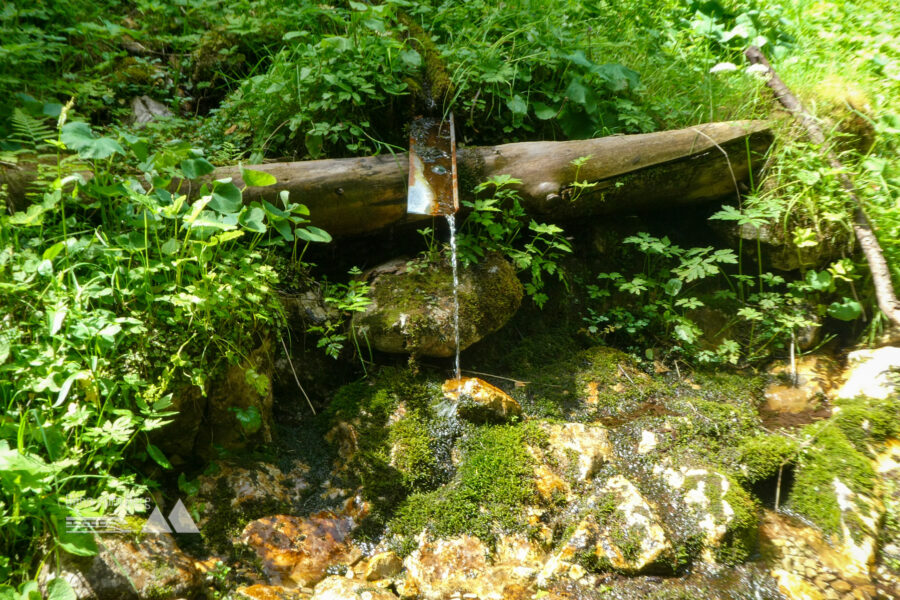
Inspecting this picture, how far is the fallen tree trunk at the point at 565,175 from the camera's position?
2.77 m

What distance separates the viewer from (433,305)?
275 cm

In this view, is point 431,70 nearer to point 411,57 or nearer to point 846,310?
point 411,57

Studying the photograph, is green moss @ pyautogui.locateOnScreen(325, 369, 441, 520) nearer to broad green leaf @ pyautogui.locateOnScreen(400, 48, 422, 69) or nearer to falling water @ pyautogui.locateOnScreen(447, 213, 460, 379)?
falling water @ pyautogui.locateOnScreen(447, 213, 460, 379)

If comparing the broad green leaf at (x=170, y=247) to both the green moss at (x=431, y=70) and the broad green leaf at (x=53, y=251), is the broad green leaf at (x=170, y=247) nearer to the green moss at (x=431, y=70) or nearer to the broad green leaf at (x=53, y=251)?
the broad green leaf at (x=53, y=251)

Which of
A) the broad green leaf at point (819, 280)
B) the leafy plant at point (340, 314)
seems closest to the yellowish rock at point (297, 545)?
the leafy plant at point (340, 314)

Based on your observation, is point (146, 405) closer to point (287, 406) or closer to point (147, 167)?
point (287, 406)

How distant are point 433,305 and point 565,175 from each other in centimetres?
110

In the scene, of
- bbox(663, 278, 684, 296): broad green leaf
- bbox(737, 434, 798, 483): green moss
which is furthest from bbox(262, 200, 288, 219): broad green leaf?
bbox(737, 434, 798, 483): green moss

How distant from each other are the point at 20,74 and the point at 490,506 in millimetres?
3365

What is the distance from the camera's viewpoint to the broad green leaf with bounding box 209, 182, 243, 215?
2.24 meters

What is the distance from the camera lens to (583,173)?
10.1 feet

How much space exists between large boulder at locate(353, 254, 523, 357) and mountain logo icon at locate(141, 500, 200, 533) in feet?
3.50

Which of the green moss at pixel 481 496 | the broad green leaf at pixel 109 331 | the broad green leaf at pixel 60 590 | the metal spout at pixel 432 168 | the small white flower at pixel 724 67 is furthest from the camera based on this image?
the small white flower at pixel 724 67

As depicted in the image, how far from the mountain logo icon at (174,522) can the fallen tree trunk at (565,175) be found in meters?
1.44
